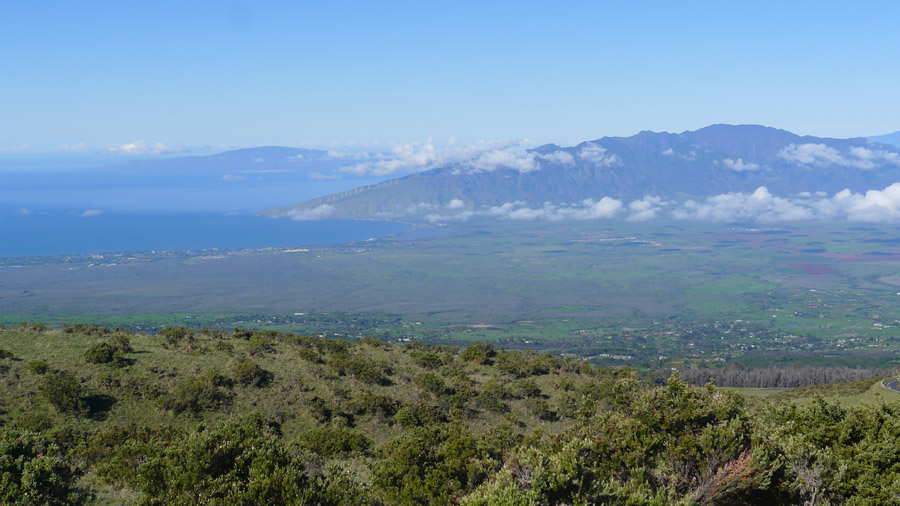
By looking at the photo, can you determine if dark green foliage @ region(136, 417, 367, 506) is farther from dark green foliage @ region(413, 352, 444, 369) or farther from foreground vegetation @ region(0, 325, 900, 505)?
dark green foliage @ region(413, 352, 444, 369)

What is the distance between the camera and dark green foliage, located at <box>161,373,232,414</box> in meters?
31.1

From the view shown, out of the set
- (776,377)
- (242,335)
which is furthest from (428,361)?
(776,377)

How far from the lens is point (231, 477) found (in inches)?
604

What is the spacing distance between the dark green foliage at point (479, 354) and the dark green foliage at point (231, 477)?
3095 cm

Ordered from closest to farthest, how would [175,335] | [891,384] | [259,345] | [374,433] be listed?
[374,433], [259,345], [175,335], [891,384]

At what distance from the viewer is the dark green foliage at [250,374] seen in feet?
114

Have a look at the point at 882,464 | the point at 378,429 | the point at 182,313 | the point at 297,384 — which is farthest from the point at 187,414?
the point at 182,313

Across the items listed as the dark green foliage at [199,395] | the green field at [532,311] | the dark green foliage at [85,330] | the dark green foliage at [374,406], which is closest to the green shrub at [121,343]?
the dark green foliage at [85,330]

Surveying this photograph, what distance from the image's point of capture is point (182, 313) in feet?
461

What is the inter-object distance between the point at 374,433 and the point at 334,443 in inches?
179

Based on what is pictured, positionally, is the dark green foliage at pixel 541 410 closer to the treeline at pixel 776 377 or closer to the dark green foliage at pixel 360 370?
the dark green foliage at pixel 360 370

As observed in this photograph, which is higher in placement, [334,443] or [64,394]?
[64,394]

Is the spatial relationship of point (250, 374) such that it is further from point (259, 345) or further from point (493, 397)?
point (493, 397)

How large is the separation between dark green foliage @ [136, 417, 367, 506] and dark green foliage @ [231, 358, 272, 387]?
18550mm
